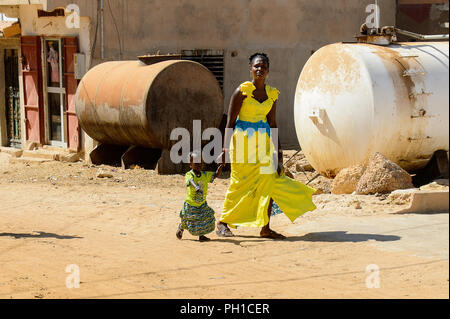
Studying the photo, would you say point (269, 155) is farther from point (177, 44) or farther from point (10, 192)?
point (177, 44)

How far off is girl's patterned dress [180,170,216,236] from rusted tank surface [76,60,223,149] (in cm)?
480

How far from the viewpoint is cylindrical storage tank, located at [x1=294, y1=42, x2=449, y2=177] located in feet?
29.2

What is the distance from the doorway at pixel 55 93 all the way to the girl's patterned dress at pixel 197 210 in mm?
8062

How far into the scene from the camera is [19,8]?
14.9 metres

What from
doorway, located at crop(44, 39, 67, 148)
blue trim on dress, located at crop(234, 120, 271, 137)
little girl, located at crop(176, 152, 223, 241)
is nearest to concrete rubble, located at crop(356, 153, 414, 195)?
blue trim on dress, located at crop(234, 120, 271, 137)

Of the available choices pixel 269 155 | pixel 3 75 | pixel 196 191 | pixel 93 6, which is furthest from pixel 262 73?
pixel 3 75

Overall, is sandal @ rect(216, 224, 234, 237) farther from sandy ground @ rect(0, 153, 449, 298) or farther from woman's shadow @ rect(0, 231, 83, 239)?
woman's shadow @ rect(0, 231, 83, 239)

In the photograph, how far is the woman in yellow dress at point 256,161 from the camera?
22.2 ft

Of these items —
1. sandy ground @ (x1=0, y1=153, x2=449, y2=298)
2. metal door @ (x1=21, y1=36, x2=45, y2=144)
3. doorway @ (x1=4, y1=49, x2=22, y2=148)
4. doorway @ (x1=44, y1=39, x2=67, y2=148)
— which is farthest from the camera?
doorway @ (x1=4, y1=49, x2=22, y2=148)

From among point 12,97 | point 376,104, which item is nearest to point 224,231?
point 376,104

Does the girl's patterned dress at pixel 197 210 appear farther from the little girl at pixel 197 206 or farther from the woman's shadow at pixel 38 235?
the woman's shadow at pixel 38 235

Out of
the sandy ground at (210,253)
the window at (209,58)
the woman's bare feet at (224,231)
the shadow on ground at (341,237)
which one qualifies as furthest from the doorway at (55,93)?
the shadow on ground at (341,237)

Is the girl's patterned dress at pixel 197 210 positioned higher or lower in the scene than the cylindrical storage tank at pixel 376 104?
lower
